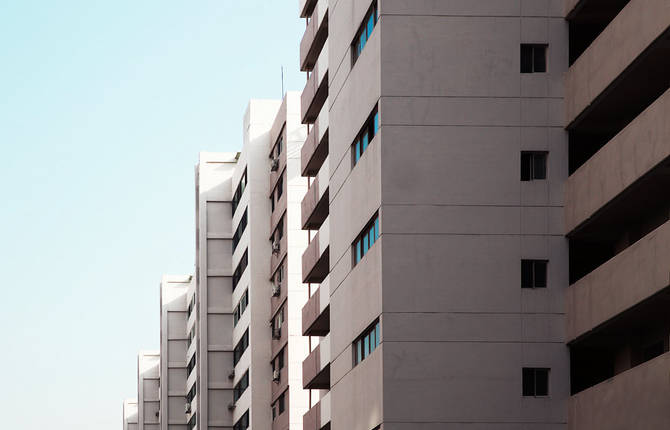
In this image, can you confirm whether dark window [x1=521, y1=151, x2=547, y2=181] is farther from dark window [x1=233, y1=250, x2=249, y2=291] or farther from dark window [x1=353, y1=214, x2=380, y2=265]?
dark window [x1=233, y1=250, x2=249, y2=291]

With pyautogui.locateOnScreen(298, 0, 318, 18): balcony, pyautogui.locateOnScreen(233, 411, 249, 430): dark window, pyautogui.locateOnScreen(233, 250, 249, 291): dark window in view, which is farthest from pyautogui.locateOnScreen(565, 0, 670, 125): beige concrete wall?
pyautogui.locateOnScreen(233, 411, 249, 430): dark window

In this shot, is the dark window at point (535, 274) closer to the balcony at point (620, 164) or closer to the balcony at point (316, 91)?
the balcony at point (620, 164)

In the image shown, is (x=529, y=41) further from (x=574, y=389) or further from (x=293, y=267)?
(x=293, y=267)

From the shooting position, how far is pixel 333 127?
164ft

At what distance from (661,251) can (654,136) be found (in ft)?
9.51

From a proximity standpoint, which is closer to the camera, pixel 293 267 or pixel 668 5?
pixel 668 5

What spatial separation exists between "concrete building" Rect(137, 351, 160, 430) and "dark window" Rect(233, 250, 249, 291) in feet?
214

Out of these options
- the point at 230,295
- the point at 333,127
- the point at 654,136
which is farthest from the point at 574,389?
the point at 230,295

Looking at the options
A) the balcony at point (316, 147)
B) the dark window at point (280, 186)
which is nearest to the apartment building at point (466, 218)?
the balcony at point (316, 147)

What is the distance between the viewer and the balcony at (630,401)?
31078mm

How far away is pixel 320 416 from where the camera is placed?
56375mm

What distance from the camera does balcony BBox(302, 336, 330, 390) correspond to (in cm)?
5481

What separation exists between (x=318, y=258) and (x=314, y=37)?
9868mm

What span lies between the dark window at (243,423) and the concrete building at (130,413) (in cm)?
9901
